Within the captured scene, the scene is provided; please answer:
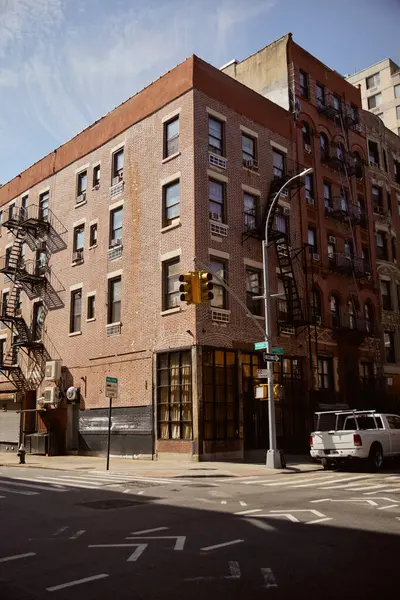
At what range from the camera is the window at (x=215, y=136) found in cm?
2722

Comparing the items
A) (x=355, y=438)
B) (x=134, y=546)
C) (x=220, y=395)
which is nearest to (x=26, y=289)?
(x=220, y=395)

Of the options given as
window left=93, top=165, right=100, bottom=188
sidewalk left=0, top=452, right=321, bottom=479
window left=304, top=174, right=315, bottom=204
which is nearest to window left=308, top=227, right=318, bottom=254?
window left=304, top=174, right=315, bottom=204

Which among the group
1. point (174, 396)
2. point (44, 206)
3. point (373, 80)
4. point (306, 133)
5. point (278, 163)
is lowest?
point (174, 396)

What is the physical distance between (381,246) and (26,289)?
80.1 feet

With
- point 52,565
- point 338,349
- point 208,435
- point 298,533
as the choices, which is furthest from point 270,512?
point 338,349

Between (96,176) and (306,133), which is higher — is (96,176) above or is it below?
below

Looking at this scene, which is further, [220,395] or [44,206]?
[44,206]

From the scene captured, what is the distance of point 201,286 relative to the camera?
17297 millimetres

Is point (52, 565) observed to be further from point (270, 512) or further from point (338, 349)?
point (338, 349)

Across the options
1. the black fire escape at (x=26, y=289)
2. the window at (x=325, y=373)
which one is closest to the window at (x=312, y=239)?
the window at (x=325, y=373)

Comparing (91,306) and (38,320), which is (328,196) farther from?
(38,320)

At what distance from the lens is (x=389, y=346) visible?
3694 centimetres

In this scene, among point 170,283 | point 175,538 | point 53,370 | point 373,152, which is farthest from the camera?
point 373,152

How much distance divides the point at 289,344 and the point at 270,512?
1886cm
